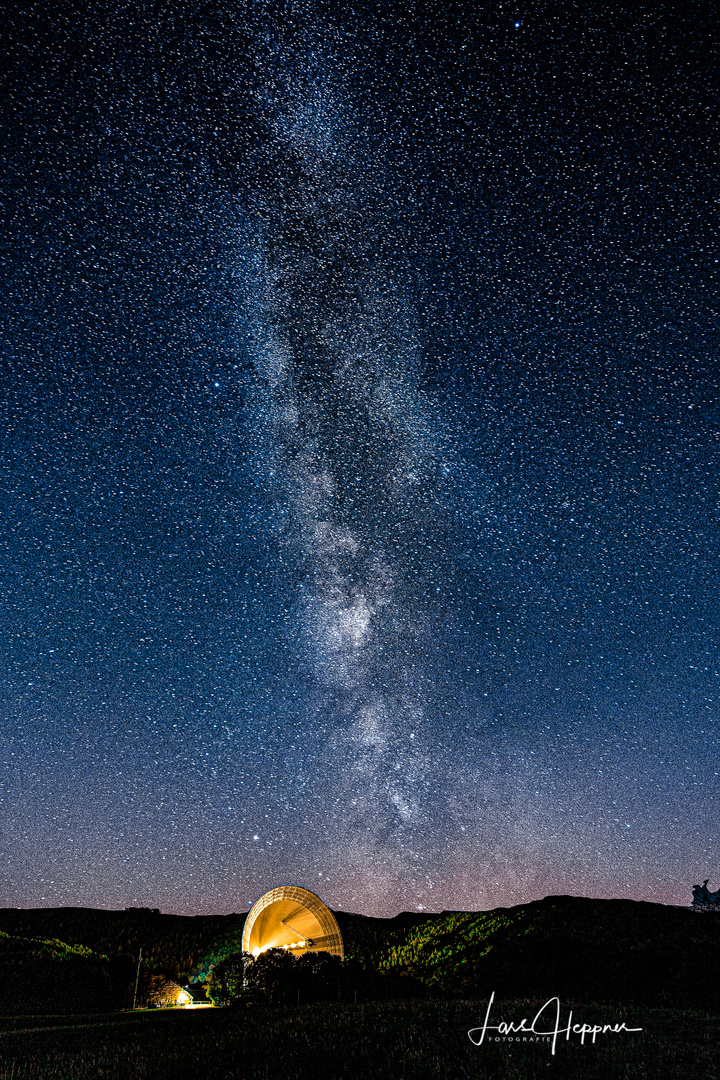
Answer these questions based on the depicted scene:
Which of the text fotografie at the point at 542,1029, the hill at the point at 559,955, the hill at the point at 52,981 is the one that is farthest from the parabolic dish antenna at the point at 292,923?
the text fotografie at the point at 542,1029

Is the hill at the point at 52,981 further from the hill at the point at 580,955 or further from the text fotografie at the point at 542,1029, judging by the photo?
the text fotografie at the point at 542,1029

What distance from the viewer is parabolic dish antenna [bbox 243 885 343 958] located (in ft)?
75.4

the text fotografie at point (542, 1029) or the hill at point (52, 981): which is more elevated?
the text fotografie at point (542, 1029)

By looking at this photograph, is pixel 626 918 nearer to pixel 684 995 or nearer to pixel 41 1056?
pixel 684 995

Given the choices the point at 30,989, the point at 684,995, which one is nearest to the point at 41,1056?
the point at 30,989

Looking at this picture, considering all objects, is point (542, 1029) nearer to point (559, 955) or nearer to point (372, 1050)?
point (372, 1050)

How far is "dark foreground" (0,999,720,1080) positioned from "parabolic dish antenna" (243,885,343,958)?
1215 cm

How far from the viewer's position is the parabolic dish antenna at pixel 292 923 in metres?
23.0

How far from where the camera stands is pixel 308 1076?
259 inches

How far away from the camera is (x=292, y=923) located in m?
23.8

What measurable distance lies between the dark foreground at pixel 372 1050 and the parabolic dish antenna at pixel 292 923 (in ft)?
39.9

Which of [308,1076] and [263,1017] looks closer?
[308,1076]

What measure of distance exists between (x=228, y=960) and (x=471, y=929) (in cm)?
1361

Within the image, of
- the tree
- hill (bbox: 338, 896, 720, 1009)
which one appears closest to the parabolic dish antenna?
the tree
